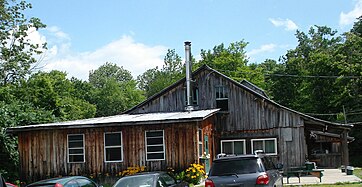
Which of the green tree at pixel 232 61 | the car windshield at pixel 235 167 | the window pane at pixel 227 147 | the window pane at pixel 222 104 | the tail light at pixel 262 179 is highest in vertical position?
the green tree at pixel 232 61

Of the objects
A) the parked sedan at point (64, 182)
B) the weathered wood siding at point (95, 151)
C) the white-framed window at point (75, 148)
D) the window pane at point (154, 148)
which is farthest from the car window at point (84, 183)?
the white-framed window at point (75, 148)

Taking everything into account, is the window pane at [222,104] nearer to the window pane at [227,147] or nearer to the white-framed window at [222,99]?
the white-framed window at [222,99]

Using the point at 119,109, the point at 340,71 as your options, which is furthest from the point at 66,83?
the point at 340,71

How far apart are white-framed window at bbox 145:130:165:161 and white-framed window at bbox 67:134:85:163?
3556mm

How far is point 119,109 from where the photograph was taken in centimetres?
8169

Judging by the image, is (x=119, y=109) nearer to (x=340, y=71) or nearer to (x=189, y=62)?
(x=340, y=71)

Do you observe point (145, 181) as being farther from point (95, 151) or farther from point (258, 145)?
point (258, 145)

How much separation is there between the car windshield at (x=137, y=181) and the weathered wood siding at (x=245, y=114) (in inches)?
665

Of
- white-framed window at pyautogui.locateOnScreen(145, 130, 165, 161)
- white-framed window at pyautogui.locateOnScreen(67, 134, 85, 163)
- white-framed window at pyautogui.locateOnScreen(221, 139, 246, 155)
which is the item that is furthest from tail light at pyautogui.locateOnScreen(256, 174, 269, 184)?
white-framed window at pyautogui.locateOnScreen(221, 139, 246, 155)

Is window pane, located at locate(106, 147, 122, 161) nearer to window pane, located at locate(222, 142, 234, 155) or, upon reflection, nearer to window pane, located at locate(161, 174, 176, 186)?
window pane, located at locate(222, 142, 234, 155)

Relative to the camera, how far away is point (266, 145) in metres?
29.7

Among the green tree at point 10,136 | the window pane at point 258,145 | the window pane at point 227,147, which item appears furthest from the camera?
the window pane at point 227,147

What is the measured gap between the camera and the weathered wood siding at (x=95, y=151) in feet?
78.9

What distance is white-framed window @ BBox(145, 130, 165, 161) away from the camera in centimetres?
2442
